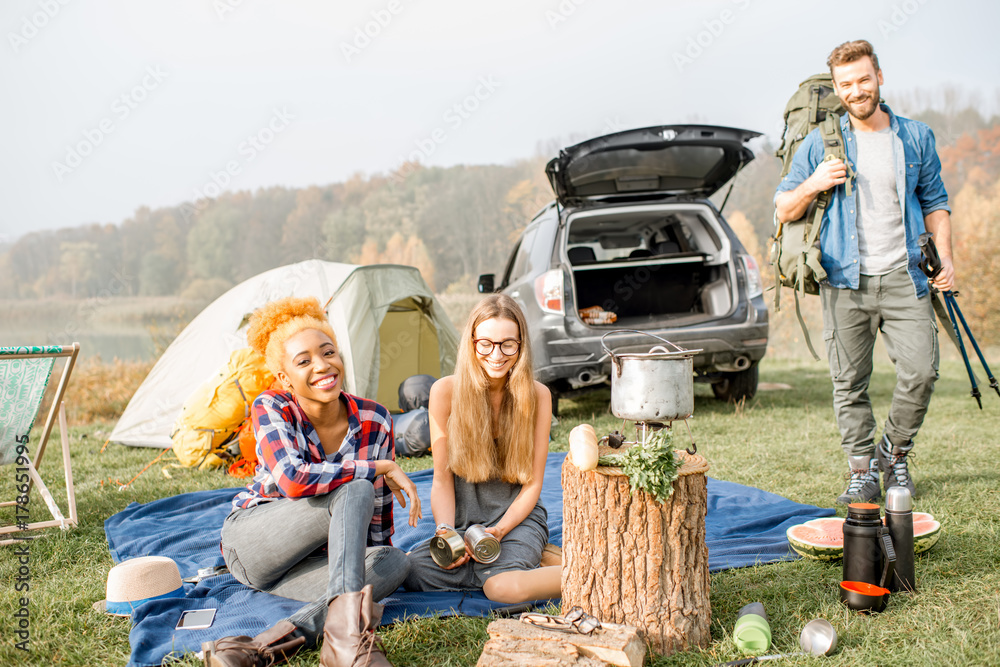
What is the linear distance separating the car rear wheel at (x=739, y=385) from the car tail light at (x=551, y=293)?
1983 mm

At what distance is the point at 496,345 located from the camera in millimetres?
2436

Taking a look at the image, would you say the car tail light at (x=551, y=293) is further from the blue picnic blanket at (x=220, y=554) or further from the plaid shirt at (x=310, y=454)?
the plaid shirt at (x=310, y=454)

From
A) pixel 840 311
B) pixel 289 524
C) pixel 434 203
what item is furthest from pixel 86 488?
pixel 434 203

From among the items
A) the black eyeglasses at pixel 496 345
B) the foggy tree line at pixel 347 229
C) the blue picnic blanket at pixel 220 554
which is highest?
the foggy tree line at pixel 347 229

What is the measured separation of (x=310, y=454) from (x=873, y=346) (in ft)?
8.12

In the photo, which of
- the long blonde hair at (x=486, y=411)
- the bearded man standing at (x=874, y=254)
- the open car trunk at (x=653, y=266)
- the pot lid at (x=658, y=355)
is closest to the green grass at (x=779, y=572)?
the bearded man standing at (x=874, y=254)

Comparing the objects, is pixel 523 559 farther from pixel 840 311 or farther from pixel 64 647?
pixel 840 311

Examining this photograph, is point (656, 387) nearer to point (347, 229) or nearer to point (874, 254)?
point (874, 254)

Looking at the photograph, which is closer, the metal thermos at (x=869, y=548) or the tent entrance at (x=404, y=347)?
the metal thermos at (x=869, y=548)

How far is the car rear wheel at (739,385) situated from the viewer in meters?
6.05

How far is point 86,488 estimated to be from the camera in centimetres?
427

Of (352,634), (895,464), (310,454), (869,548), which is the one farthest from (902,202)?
(352,634)

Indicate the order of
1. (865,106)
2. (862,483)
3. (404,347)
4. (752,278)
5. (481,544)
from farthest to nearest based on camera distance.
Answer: (404,347) → (752,278) → (862,483) → (865,106) → (481,544)

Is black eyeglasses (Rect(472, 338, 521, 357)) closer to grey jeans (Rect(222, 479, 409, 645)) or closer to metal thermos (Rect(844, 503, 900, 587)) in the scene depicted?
grey jeans (Rect(222, 479, 409, 645))
